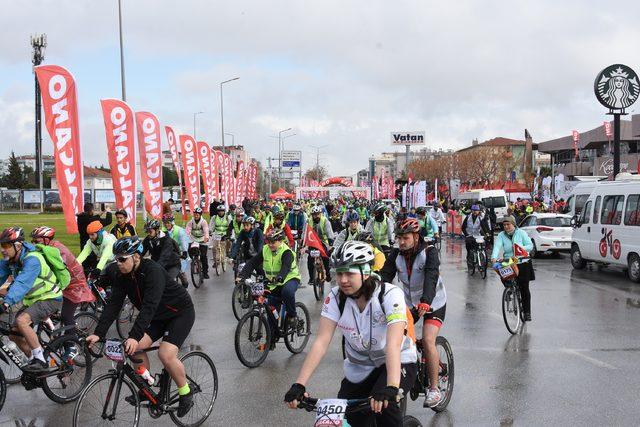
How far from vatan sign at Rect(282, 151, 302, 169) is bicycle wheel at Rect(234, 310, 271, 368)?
108 metres

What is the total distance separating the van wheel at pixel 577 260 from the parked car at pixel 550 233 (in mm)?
3201

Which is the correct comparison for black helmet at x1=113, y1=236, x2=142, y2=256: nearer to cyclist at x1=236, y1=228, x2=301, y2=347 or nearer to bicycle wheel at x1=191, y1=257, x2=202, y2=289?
cyclist at x1=236, y1=228, x2=301, y2=347

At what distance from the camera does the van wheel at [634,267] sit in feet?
49.1

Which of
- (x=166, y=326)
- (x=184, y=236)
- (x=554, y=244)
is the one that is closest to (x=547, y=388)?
(x=166, y=326)

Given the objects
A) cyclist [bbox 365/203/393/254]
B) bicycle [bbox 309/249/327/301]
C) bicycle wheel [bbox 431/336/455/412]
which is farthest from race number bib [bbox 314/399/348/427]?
cyclist [bbox 365/203/393/254]

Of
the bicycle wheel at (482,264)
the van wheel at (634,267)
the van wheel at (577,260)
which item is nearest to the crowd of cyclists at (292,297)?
the van wheel at (634,267)

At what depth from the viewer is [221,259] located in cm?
1880

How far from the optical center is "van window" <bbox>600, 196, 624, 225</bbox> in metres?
15.8

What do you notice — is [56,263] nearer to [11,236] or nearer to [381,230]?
[11,236]

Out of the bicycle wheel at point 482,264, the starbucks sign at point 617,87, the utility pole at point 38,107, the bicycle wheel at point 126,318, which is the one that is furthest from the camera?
the utility pole at point 38,107

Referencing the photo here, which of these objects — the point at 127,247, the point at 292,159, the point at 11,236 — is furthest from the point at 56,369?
the point at 292,159

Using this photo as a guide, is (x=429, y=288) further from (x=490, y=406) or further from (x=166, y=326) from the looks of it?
(x=166, y=326)

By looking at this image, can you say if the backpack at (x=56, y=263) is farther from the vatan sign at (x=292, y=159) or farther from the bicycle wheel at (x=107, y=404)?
the vatan sign at (x=292, y=159)

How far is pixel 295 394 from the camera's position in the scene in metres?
3.47
